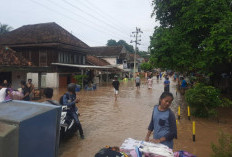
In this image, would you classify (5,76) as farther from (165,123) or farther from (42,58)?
(165,123)

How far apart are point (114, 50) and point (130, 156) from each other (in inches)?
1652

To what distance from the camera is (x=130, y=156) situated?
114 inches

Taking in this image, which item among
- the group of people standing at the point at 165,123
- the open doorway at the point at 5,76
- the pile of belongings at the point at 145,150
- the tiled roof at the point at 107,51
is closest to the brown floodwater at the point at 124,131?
the group of people standing at the point at 165,123

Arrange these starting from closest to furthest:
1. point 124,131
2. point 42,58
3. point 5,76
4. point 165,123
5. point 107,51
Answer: point 165,123, point 124,131, point 5,76, point 42,58, point 107,51

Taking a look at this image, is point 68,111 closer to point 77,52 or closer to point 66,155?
point 66,155

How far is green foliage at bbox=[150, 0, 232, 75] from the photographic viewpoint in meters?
9.17

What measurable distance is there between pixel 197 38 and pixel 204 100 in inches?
154

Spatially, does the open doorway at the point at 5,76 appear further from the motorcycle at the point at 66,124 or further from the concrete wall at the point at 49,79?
the motorcycle at the point at 66,124

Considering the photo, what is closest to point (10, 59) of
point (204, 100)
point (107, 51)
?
point (204, 100)

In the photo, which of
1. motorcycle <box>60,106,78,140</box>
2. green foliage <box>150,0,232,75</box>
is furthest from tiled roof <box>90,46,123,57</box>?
motorcycle <box>60,106,78,140</box>

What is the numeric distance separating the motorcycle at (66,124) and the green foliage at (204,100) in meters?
5.40

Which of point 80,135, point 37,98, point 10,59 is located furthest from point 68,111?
point 10,59

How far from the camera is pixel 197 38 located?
1119 centimetres

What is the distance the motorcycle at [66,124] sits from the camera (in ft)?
18.8
